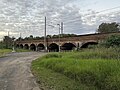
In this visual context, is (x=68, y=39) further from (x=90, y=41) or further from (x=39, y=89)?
(x=39, y=89)

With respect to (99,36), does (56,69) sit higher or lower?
lower

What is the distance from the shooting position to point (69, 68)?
40.3 ft

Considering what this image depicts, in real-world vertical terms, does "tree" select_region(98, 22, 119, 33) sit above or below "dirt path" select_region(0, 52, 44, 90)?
above

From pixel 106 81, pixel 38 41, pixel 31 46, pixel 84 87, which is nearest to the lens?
pixel 106 81

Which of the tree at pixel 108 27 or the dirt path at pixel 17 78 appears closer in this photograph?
the dirt path at pixel 17 78

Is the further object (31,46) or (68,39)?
(31,46)

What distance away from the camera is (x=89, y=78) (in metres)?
9.36

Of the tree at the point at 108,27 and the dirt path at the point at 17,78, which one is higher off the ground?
the tree at the point at 108,27

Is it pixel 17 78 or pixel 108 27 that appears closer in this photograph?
pixel 17 78

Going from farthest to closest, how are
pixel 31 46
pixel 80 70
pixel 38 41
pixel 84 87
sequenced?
1. pixel 31 46
2. pixel 38 41
3. pixel 80 70
4. pixel 84 87

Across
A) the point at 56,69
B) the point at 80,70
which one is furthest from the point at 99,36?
the point at 80,70

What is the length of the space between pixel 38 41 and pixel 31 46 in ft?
45.4

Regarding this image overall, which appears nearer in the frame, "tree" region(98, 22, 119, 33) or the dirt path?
the dirt path

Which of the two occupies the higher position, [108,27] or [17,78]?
[108,27]
